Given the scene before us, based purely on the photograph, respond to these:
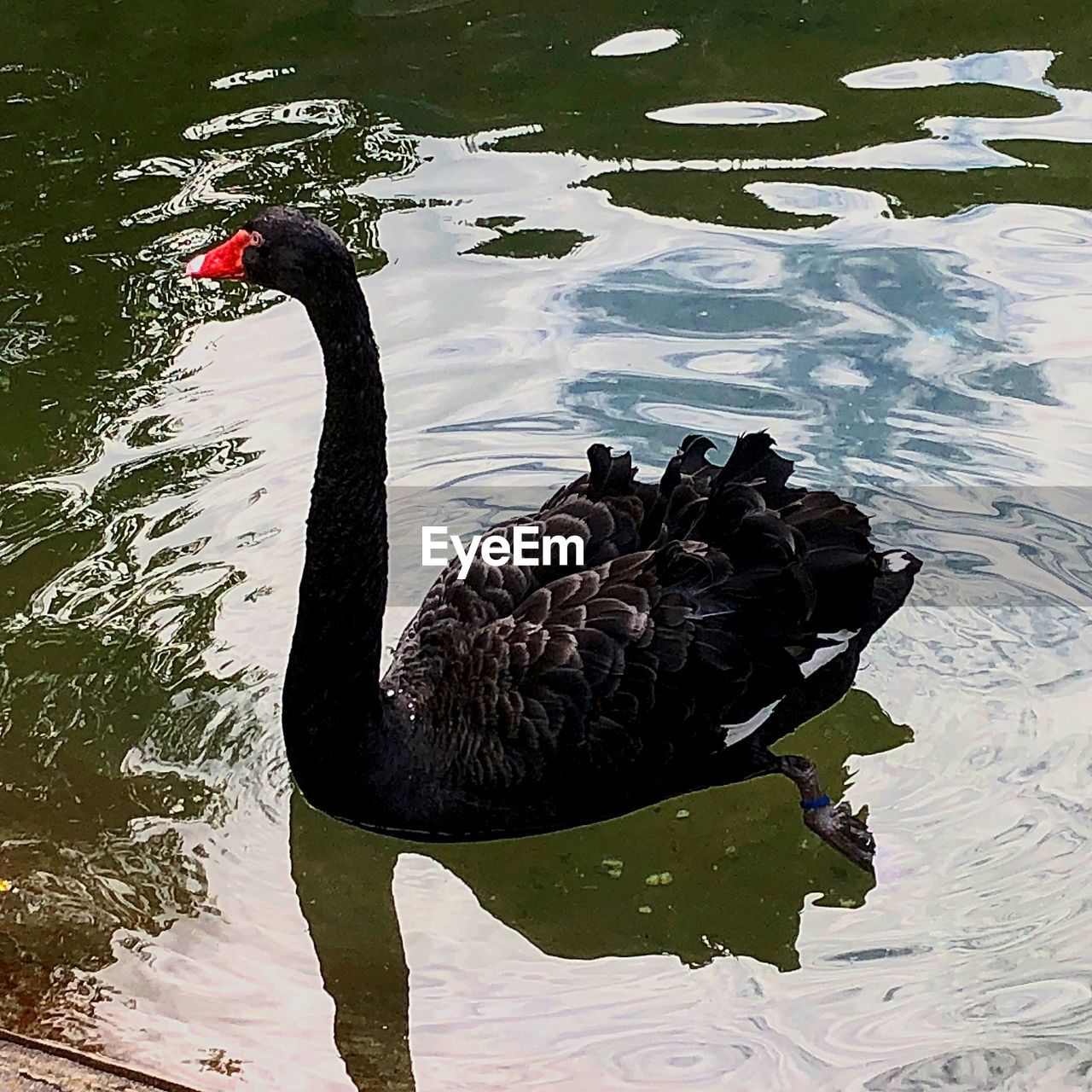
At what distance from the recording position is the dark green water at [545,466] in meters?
3.07

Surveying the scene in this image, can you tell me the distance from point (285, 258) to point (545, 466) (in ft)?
5.29

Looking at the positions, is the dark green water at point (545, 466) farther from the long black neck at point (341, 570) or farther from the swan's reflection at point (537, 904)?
the long black neck at point (341, 570)

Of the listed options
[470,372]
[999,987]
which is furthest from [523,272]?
[999,987]

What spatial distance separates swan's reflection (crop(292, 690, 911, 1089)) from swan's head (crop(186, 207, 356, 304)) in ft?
3.80

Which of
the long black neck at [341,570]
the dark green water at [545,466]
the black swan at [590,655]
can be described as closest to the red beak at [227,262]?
the long black neck at [341,570]

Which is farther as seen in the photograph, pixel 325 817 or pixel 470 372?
pixel 470 372

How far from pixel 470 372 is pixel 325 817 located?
64.3 inches

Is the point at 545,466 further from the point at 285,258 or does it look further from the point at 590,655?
the point at 285,258

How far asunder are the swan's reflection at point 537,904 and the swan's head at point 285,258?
1.16m

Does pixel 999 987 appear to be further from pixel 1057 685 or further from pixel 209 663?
pixel 209 663

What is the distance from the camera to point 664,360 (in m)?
4.72

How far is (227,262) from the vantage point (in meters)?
2.90

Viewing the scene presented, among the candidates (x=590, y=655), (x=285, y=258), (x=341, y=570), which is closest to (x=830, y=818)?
(x=590, y=655)

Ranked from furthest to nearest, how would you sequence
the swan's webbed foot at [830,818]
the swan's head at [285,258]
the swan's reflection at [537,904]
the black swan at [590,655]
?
the swan's webbed foot at [830,818] < the black swan at [590,655] < the swan's reflection at [537,904] < the swan's head at [285,258]
